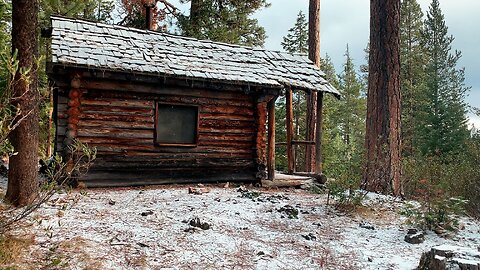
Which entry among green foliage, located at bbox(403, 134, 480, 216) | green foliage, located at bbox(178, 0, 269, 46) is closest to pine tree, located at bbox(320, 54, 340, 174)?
green foliage, located at bbox(403, 134, 480, 216)

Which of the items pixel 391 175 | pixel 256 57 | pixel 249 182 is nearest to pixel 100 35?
pixel 256 57

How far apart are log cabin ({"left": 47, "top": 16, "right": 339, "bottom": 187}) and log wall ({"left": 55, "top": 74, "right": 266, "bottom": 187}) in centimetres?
2

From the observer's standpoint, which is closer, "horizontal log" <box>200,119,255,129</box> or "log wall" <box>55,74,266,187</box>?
"log wall" <box>55,74,266,187</box>

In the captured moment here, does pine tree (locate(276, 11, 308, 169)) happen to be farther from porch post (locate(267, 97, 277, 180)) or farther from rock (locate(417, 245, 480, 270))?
rock (locate(417, 245, 480, 270))

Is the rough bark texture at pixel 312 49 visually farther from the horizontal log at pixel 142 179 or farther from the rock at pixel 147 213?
the rock at pixel 147 213

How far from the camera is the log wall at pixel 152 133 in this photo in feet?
29.9

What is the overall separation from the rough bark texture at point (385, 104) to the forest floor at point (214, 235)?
4.14 feet

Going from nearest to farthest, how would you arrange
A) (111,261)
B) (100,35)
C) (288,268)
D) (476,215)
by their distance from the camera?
(111,261), (288,268), (476,215), (100,35)

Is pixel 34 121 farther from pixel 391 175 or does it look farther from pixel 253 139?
pixel 391 175

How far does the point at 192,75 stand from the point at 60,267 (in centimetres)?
610

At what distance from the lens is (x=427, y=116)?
22.8 metres

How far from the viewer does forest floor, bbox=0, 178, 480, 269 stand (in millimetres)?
4738

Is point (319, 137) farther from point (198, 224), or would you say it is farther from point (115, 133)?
point (198, 224)

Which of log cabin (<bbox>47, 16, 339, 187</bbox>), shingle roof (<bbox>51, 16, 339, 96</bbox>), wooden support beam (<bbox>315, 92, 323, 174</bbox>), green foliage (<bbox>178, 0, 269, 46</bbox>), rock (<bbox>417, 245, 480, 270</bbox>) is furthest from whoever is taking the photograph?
green foliage (<bbox>178, 0, 269, 46</bbox>)
